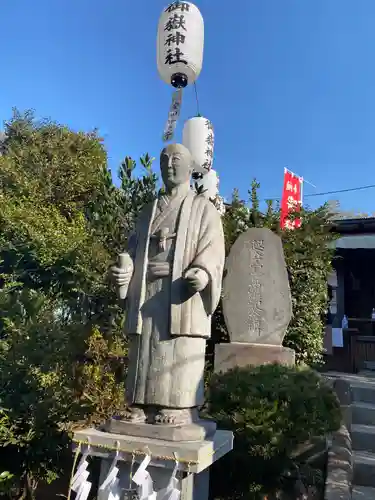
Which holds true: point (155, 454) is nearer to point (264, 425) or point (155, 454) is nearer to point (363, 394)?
point (264, 425)

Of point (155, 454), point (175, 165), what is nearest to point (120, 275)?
point (175, 165)

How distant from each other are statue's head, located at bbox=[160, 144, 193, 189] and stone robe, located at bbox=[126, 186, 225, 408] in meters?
0.13

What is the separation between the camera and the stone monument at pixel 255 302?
21.9 ft

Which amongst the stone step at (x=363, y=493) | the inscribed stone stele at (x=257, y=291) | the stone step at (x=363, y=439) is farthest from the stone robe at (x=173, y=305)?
the inscribed stone stele at (x=257, y=291)

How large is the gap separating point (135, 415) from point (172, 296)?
778 millimetres

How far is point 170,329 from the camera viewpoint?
2.75 metres

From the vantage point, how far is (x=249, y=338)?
6.96m

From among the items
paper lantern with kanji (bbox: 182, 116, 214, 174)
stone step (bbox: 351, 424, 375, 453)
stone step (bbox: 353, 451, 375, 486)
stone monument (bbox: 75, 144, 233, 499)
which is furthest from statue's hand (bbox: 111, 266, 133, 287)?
paper lantern with kanji (bbox: 182, 116, 214, 174)

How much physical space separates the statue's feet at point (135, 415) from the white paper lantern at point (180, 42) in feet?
27.1

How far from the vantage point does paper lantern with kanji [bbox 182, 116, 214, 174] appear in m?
10.7

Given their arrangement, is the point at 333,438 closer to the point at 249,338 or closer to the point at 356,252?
the point at 249,338

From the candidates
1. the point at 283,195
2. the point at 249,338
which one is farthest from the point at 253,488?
the point at 283,195

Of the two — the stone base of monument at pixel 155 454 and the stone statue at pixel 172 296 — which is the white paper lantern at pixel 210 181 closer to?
the stone statue at pixel 172 296

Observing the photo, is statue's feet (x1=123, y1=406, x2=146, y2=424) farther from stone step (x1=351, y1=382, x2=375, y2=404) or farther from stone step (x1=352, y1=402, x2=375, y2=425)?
stone step (x1=351, y1=382, x2=375, y2=404)
